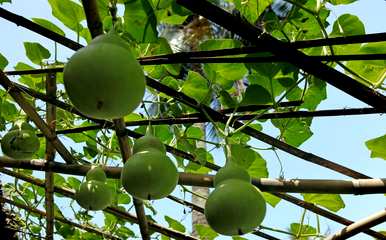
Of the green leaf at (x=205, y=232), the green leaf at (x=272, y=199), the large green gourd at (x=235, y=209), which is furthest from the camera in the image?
the green leaf at (x=205, y=232)

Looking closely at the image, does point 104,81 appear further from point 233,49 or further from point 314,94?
point 314,94

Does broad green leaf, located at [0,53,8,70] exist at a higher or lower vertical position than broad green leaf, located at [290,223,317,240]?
higher

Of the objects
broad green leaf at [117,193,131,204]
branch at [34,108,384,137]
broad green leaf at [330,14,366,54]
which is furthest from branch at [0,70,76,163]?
broad green leaf at [117,193,131,204]

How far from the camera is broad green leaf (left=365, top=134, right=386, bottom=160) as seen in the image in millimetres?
1652

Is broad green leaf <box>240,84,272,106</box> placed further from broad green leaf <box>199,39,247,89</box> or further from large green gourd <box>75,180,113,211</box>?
large green gourd <box>75,180,113,211</box>

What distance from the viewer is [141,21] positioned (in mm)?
1340

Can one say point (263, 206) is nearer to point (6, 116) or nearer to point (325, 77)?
point (325, 77)

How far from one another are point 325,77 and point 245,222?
43 cm

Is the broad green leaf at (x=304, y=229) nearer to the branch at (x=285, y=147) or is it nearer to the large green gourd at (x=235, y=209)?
the branch at (x=285, y=147)

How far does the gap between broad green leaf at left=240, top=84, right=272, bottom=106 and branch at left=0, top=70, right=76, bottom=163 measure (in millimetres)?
610

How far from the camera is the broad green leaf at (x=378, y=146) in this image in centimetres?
165

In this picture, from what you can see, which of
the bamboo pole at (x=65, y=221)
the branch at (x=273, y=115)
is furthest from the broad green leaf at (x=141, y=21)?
the bamboo pole at (x=65, y=221)

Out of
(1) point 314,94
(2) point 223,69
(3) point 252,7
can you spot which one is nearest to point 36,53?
(2) point 223,69

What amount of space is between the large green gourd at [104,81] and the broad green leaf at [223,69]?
73cm
